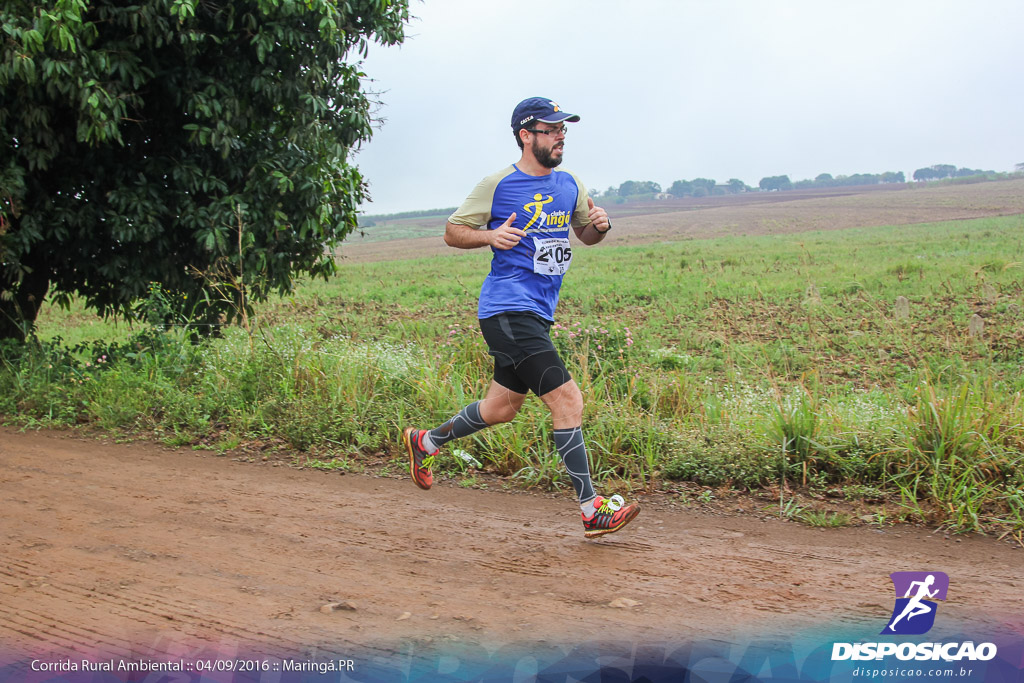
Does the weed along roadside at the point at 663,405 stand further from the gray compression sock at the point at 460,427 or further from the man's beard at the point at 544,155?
the man's beard at the point at 544,155

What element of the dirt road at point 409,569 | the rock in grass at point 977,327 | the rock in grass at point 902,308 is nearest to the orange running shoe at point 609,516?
the dirt road at point 409,569

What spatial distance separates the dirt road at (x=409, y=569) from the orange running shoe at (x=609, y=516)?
0.11 metres

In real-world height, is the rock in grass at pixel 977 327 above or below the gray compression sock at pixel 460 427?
below

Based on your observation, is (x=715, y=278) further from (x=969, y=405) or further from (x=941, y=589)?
(x=941, y=589)

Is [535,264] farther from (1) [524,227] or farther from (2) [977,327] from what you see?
(2) [977,327]

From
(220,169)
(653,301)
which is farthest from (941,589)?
(653,301)

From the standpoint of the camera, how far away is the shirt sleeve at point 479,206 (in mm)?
4152

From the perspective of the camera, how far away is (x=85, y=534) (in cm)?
427

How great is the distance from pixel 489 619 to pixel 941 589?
2.03 meters

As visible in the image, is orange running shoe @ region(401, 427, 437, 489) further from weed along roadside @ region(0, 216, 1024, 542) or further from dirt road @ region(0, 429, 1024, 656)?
weed along roadside @ region(0, 216, 1024, 542)

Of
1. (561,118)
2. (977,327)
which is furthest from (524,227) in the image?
(977,327)

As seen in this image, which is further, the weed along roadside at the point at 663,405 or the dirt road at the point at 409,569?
the weed along roadside at the point at 663,405

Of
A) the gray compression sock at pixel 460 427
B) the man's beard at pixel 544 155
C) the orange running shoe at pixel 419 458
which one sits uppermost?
the man's beard at pixel 544 155

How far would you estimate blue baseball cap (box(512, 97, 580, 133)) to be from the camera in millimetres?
4078
